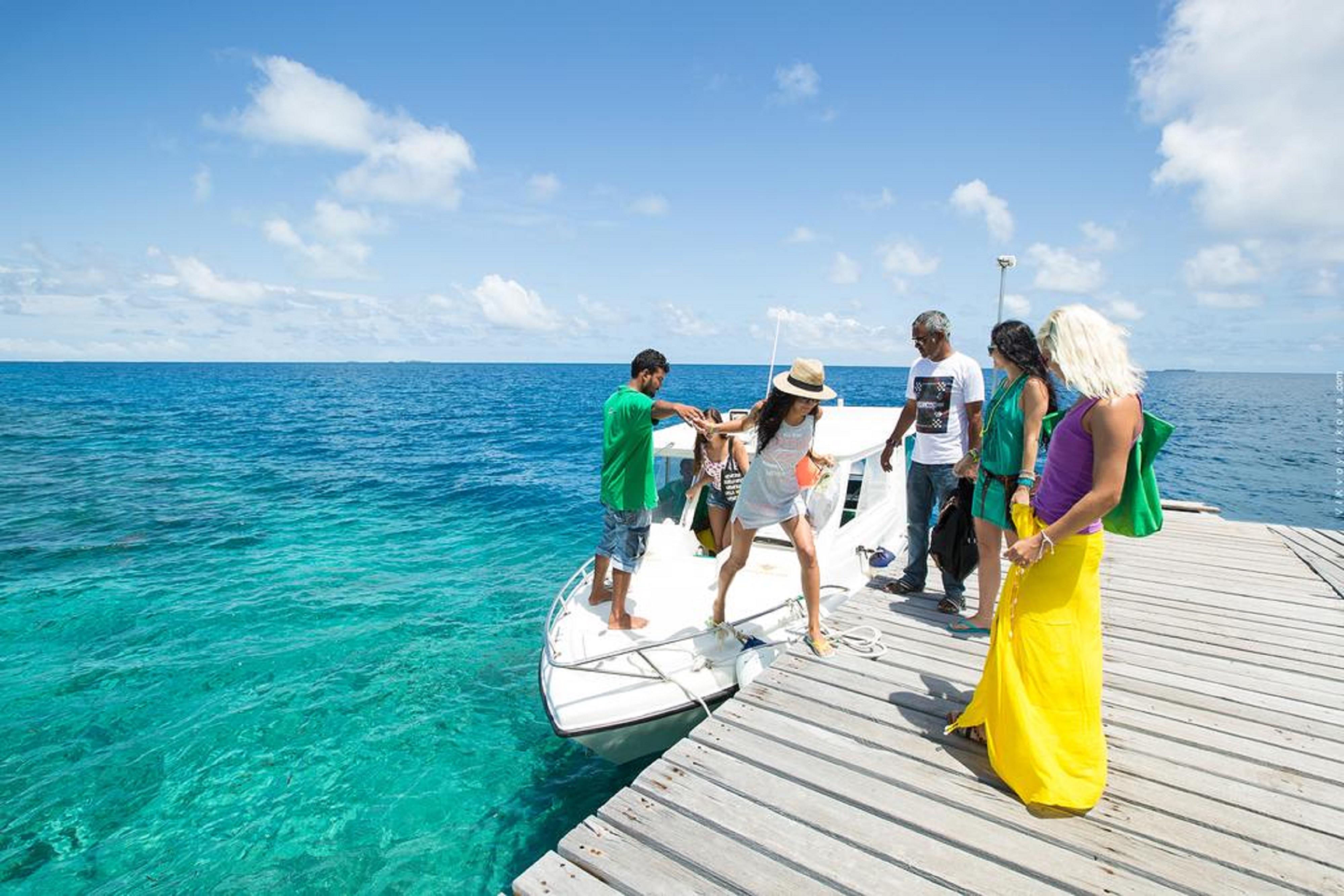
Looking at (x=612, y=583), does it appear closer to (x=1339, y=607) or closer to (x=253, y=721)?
(x=253, y=721)

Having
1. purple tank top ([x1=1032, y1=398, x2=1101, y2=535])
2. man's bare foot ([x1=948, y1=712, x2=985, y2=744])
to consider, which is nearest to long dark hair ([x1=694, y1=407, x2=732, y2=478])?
purple tank top ([x1=1032, y1=398, x2=1101, y2=535])

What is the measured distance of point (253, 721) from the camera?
7.12 meters

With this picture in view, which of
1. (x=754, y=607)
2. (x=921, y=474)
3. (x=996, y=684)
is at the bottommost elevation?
(x=754, y=607)

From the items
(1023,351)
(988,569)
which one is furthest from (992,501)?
(1023,351)

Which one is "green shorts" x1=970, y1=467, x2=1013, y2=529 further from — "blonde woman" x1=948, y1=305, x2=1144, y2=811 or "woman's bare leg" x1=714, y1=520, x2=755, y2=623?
"woman's bare leg" x1=714, y1=520, x2=755, y2=623

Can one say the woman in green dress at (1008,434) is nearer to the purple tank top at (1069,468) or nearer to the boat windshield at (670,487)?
the purple tank top at (1069,468)

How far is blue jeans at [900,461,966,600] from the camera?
221 inches

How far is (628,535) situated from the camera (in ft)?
18.7

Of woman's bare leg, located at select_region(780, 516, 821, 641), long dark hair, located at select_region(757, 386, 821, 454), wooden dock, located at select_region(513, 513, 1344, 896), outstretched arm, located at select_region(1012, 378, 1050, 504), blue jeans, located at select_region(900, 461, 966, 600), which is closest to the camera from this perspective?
wooden dock, located at select_region(513, 513, 1344, 896)

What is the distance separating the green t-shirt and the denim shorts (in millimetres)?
84

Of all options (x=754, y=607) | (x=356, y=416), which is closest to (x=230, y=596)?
(x=754, y=607)

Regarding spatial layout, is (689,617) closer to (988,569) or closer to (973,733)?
(988,569)

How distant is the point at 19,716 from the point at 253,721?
272 centimetres

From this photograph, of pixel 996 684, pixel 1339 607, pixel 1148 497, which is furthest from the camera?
pixel 1339 607
